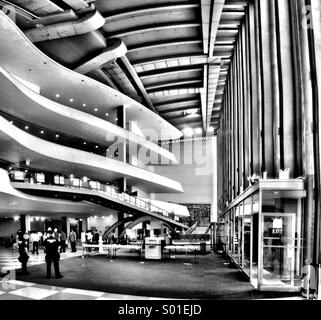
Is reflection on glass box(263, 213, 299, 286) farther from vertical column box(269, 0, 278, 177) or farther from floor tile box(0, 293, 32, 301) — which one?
floor tile box(0, 293, 32, 301)

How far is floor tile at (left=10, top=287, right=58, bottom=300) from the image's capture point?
9.13 metres

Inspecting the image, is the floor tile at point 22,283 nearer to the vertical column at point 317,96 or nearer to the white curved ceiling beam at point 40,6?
the vertical column at point 317,96

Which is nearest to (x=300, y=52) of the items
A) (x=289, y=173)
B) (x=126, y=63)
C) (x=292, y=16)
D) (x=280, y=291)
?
(x=292, y=16)

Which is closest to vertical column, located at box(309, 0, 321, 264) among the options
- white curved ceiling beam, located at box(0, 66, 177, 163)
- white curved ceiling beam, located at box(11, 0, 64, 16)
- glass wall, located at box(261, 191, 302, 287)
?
glass wall, located at box(261, 191, 302, 287)

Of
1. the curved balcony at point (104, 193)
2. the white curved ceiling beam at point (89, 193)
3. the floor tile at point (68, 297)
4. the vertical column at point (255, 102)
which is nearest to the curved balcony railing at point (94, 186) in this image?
the curved balcony at point (104, 193)

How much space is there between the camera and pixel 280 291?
10.2 metres

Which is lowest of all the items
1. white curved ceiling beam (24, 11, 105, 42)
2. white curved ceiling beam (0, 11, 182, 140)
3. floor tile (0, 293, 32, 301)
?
floor tile (0, 293, 32, 301)

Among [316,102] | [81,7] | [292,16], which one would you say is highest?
[81,7]

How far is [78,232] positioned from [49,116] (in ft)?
49.3

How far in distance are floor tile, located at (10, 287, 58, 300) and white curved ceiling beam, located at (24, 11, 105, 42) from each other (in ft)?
53.5

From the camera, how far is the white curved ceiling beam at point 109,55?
25656 mm

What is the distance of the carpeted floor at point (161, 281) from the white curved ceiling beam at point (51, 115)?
478 inches
